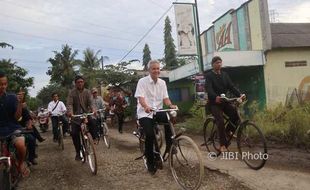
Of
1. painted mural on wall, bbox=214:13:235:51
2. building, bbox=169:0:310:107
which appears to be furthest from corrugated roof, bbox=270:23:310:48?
painted mural on wall, bbox=214:13:235:51

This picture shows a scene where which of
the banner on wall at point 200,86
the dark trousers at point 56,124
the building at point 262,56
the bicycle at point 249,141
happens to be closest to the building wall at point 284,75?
the building at point 262,56

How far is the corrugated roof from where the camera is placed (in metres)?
19.3

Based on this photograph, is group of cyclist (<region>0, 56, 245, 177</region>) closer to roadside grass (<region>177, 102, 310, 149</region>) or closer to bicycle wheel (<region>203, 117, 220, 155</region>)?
bicycle wheel (<region>203, 117, 220, 155</region>)

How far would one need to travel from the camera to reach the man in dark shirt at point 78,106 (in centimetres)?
862

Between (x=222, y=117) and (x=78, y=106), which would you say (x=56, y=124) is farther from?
(x=222, y=117)

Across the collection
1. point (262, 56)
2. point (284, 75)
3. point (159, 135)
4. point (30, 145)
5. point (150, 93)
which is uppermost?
point (262, 56)

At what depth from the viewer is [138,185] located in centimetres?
635

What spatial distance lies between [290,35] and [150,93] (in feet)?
52.3

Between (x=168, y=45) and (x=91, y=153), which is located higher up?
(x=168, y=45)

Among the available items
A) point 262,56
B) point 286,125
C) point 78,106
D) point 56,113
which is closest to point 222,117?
point 78,106

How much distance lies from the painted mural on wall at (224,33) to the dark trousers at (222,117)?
13.8 meters

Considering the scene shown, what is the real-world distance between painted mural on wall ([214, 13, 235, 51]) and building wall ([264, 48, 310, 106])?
2551mm

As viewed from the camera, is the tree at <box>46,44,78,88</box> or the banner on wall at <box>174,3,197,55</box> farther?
the tree at <box>46,44,78,88</box>

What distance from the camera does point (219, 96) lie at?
737 centimetres
